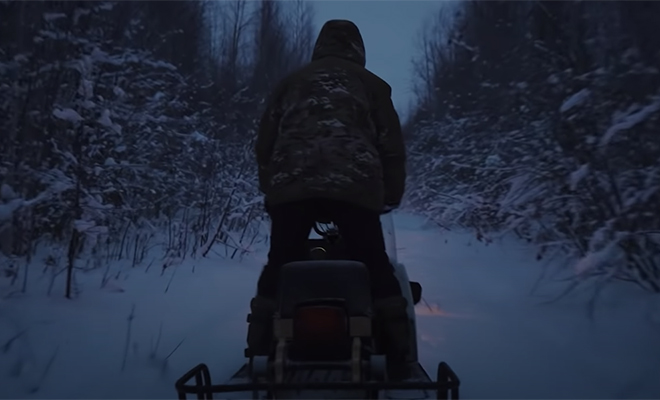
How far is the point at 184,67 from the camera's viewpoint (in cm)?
1345

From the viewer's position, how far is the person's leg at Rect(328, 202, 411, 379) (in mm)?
2539

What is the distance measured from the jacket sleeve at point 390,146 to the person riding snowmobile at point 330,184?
1.6 inches

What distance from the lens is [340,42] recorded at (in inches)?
117

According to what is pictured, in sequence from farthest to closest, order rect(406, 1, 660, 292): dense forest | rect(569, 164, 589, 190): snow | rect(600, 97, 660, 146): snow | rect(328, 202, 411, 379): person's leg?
rect(569, 164, 589, 190): snow → rect(406, 1, 660, 292): dense forest → rect(600, 97, 660, 146): snow → rect(328, 202, 411, 379): person's leg

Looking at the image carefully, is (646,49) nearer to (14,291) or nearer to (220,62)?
(14,291)

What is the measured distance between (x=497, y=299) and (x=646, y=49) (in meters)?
2.49

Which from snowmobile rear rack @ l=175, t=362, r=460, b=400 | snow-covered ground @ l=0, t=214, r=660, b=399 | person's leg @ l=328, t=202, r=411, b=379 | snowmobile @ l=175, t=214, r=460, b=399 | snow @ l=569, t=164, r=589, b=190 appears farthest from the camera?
snow @ l=569, t=164, r=589, b=190

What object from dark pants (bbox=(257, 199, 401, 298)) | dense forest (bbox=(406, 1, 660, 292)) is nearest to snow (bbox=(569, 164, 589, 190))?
dense forest (bbox=(406, 1, 660, 292))

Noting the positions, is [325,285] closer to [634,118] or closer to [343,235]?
[343,235]

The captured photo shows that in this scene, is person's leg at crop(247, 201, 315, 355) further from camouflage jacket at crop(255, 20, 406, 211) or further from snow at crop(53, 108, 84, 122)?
snow at crop(53, 108, 84, 122)

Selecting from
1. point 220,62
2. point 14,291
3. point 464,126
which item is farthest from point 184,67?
point 14,291

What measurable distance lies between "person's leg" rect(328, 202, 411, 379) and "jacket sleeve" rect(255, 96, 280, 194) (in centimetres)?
50

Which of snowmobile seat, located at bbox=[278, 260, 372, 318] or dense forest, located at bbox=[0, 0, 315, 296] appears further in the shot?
dense forest, located at bbox=[0, 0, 315, 296]

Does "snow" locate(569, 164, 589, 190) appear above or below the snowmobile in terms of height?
above
